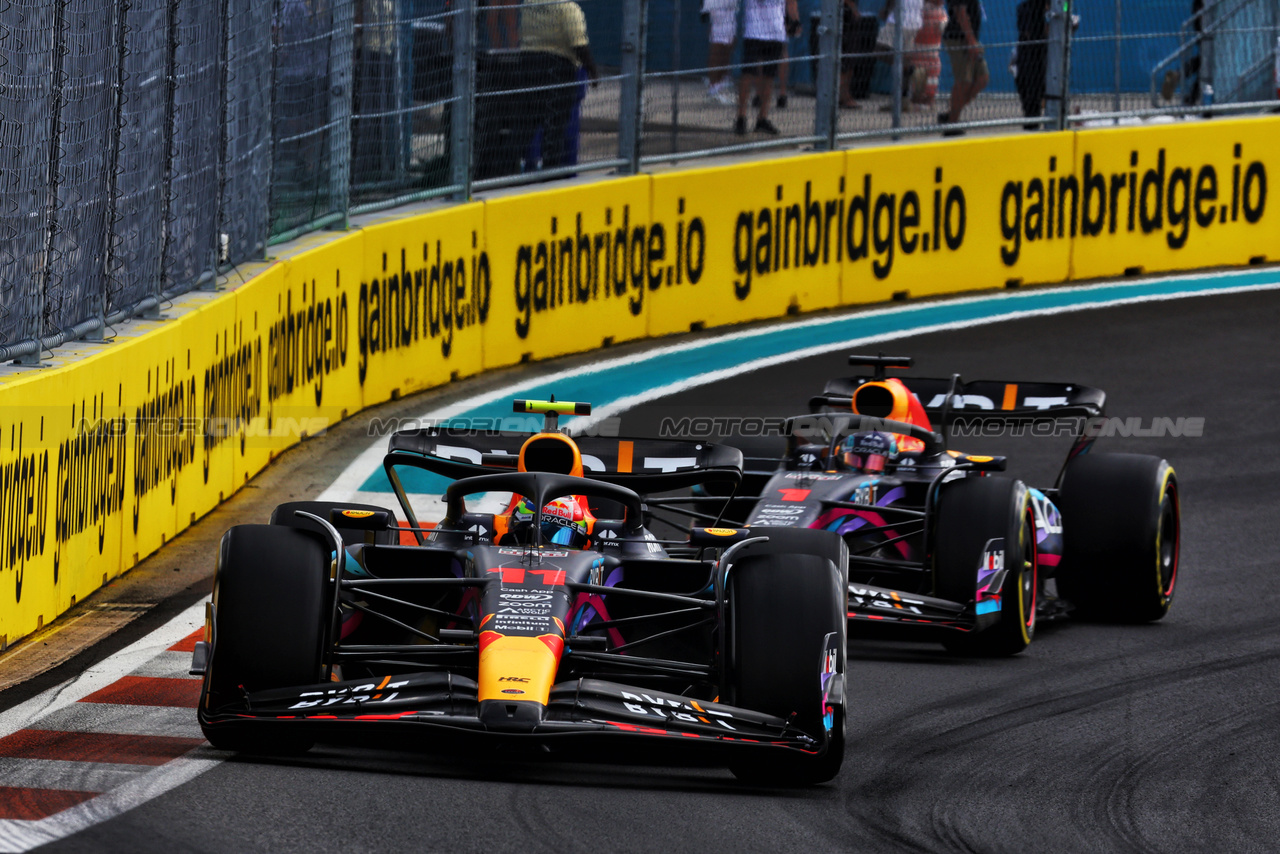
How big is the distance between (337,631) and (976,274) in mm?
12136

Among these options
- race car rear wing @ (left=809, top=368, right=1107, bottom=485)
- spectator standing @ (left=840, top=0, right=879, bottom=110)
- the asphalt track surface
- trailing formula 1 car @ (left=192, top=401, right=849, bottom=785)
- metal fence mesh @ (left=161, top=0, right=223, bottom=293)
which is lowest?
the asphalt track surface

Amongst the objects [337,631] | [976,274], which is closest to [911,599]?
[337,631]

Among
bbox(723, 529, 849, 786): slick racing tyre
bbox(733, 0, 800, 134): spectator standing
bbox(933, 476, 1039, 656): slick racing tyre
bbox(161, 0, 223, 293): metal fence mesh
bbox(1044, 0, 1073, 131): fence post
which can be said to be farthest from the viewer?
bbox(1044, 0, 1073, 131): fence post

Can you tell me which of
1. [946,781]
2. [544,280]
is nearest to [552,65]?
[544,280]

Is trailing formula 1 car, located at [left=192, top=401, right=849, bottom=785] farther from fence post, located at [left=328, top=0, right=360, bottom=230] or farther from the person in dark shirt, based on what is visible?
the person in dark shirt

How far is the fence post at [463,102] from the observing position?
13.3 meters

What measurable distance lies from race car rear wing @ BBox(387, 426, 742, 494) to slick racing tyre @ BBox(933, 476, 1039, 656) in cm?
98

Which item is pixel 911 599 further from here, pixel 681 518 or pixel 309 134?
pixel 309 134

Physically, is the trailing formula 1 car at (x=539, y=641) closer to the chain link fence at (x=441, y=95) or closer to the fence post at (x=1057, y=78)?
the chain link fence at (x=441, y=95)

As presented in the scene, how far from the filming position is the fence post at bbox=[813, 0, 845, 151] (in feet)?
54.1

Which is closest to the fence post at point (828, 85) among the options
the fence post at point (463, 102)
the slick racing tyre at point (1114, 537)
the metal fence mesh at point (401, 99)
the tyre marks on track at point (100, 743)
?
the fence post at point (463, 102)

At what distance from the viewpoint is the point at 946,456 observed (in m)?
8.94

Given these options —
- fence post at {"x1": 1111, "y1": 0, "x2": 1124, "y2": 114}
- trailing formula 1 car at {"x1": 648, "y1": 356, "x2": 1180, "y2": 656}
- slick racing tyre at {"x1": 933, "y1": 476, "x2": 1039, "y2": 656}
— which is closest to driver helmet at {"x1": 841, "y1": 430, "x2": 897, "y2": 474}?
trailing formula 1 car at {"x1": 648, "y1": 356, "x2": 1180, "y2": 656}

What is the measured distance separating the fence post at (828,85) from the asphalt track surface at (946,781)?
24.2 feet
